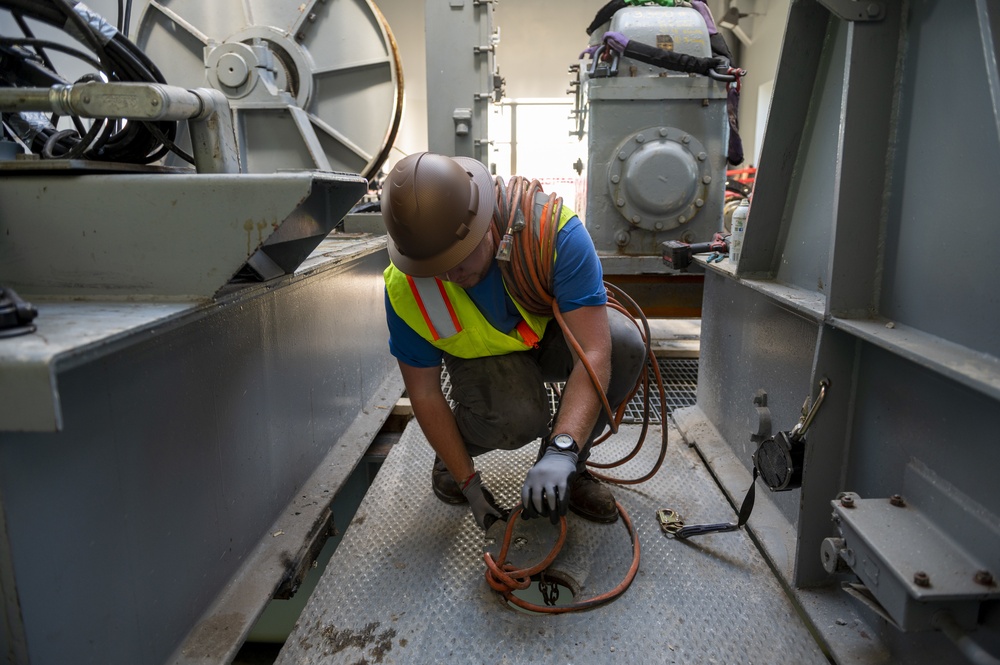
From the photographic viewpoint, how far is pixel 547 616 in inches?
57.1

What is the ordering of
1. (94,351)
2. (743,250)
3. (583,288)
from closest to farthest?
(94,351) → (583,288) → (743,250)

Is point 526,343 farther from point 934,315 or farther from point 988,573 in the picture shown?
point 988,573

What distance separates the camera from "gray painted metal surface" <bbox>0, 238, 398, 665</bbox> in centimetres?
94

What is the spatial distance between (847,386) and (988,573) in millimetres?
475

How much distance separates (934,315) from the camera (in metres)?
1.14

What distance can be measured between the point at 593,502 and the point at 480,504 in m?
0.33

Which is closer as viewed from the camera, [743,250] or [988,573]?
[988,573]

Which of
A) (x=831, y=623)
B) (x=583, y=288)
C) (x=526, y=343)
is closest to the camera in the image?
(x=831, y=623)

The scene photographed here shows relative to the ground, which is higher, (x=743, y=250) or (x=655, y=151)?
(x=655, y=151)

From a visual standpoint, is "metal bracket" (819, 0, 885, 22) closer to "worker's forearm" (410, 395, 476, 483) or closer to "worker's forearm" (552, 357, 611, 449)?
"worker's forearm" (552, 357, 611, 449)

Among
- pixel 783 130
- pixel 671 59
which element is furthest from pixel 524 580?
pixel 671 59

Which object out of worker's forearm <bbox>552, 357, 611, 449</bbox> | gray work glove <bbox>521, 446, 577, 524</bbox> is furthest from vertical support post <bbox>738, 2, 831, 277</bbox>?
gray work glove <bbox>521, 446, 577, 524</bbox>

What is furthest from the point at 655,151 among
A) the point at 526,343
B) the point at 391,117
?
the point at 526,343

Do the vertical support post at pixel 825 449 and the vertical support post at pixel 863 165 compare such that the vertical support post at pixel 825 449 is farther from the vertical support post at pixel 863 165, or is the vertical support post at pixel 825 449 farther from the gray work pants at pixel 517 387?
the gray work pants at pixel 517 387
